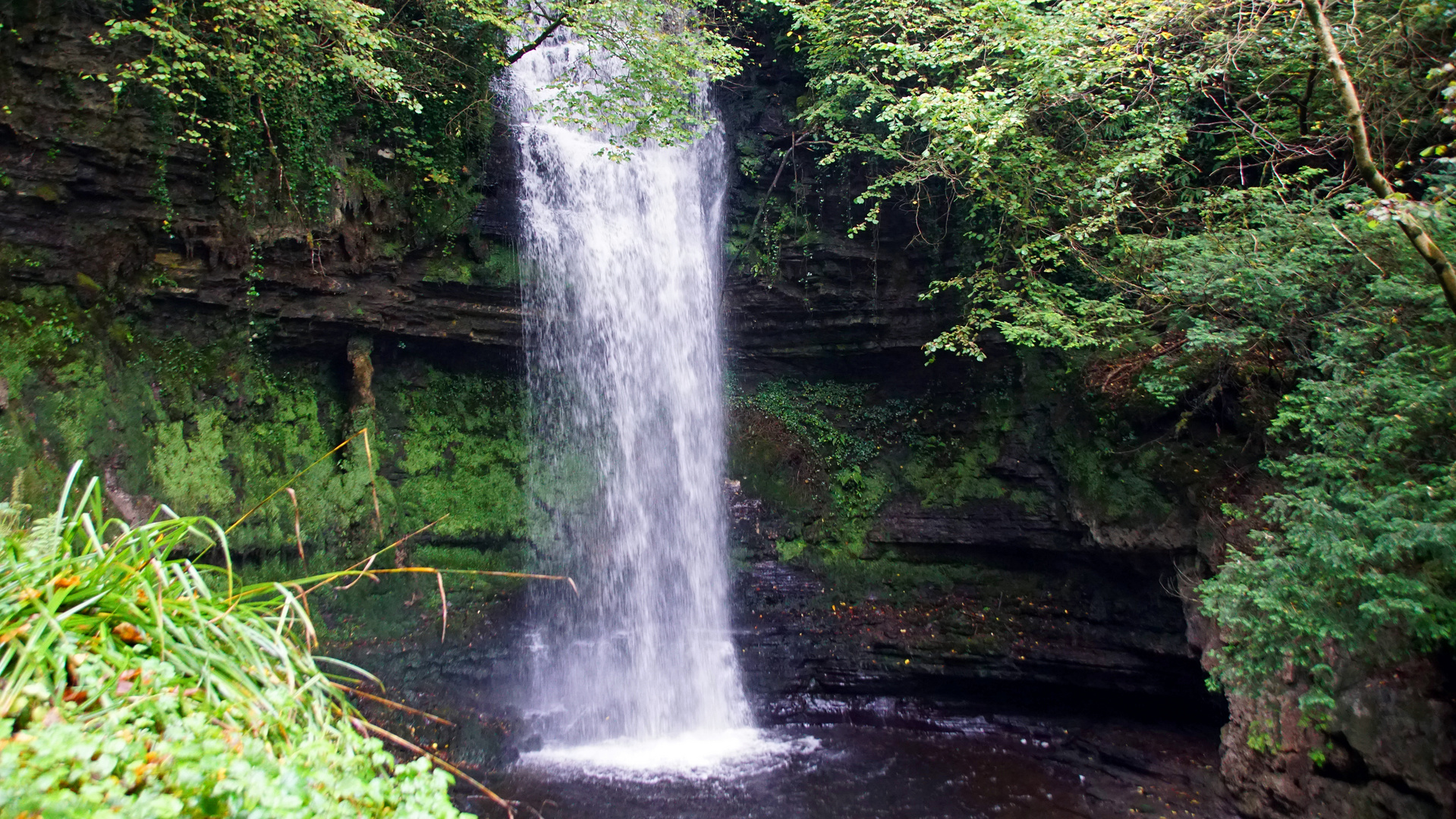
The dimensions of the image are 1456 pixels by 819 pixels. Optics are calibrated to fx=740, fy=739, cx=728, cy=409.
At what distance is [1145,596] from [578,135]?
29.8 feet

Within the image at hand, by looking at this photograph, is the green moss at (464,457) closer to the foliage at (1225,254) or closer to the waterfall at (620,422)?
the waterfall at (620,422)

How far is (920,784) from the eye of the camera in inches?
282

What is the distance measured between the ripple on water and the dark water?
0.05 m

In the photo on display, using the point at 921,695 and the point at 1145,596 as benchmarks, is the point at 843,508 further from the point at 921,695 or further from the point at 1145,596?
the point at 1145,596

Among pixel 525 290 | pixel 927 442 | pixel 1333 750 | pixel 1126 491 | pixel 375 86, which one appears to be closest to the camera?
pixel 1333 750

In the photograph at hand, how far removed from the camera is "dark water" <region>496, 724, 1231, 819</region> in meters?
6.56

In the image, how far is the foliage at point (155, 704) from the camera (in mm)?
1374

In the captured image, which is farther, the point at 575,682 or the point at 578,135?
the point at 578,135

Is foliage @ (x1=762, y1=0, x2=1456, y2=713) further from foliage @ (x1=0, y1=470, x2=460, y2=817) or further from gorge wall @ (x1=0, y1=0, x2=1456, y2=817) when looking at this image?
foliage @ (x1=0, y1=470, x2=460, y2=817)

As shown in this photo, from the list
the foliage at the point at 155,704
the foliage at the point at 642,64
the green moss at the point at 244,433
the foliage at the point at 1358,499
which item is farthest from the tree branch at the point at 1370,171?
the green moss at the point at 244,433

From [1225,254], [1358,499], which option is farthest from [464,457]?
[1358,499]

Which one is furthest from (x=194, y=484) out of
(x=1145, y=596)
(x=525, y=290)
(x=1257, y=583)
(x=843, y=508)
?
(x=1145, y=596)

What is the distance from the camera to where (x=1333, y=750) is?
463cm

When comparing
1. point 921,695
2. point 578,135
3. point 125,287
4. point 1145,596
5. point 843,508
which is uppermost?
point 578,135
